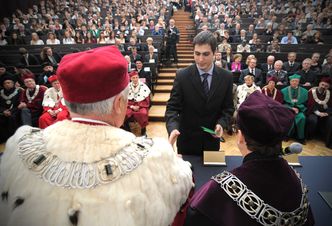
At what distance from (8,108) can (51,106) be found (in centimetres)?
102

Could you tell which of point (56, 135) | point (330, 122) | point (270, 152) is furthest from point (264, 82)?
point (56, 135)

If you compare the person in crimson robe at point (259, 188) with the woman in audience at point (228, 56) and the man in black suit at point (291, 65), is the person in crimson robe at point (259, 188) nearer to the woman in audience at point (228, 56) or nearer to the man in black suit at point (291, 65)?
the man in black suit at point (291, 65)

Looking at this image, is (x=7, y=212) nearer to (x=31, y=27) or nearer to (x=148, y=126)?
(x=148, y=126)

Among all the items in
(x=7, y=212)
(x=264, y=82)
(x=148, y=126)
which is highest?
(x=7, y=212)

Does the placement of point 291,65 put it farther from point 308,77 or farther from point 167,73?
point 167,73

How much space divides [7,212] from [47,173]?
0.63 feet

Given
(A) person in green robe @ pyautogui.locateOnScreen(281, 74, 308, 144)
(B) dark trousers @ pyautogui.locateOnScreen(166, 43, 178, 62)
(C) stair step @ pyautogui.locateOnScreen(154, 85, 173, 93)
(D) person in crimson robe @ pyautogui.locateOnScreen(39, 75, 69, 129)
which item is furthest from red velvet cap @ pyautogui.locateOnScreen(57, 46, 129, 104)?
(B) dark trousers @ pyautogui.locateOnScreen(166, 43, 178, 62)

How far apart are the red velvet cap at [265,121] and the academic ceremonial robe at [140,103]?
4.04 meters

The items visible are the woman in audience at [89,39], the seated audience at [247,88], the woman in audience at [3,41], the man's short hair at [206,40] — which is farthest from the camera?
the woman in audience at [89,39]

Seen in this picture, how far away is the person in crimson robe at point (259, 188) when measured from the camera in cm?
96

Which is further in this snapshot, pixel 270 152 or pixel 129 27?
pixel 129 27

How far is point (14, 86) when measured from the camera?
17.0ft

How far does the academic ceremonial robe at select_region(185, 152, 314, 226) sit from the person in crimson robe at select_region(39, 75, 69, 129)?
3899mm

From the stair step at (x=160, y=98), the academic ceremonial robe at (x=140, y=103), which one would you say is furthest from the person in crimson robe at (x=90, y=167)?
the stair step at (x=160, y=98)
